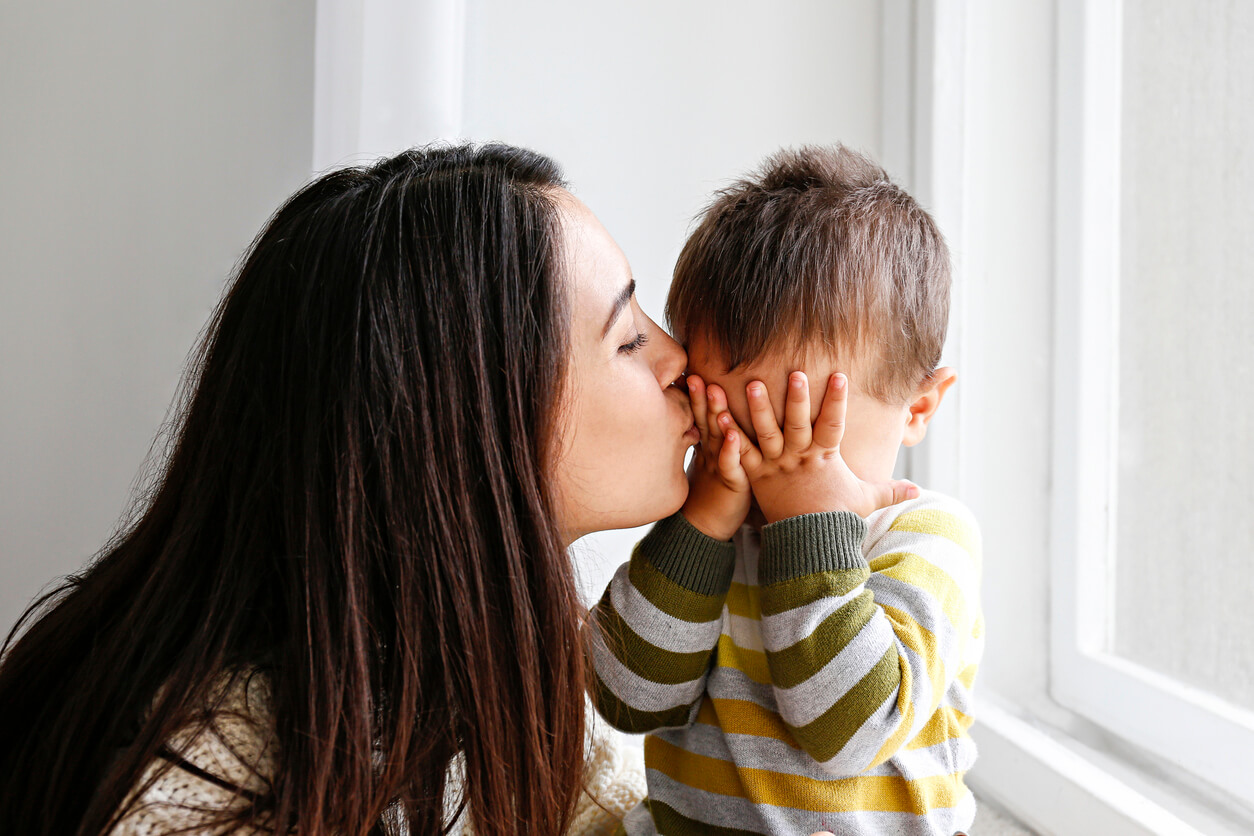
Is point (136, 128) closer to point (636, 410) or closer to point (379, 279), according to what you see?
point (379, 279)

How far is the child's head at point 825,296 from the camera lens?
707mm

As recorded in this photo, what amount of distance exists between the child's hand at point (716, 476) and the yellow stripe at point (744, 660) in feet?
0.31

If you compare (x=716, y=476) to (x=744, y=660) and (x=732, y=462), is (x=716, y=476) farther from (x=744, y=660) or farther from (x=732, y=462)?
(x=744, y=660)

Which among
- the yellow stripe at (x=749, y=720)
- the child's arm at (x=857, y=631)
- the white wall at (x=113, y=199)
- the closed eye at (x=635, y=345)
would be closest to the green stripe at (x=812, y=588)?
the child's arm at (x=857, y=631)

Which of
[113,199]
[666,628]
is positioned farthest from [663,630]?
[113,199]

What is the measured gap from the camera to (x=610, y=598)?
2.51 ft

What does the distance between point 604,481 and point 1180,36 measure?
762mm

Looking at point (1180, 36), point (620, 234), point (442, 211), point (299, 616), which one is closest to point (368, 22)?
point (620, 234)

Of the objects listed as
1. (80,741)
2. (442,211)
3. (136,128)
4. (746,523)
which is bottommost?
(80,741)

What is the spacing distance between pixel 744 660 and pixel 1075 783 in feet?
1.18

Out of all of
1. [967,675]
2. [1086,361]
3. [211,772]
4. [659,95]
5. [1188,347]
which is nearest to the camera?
[211,772]

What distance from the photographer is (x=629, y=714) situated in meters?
0.75

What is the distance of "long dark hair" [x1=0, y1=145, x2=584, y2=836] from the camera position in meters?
0.56

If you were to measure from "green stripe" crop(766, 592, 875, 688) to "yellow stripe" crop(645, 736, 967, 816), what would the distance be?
0.10 meters
